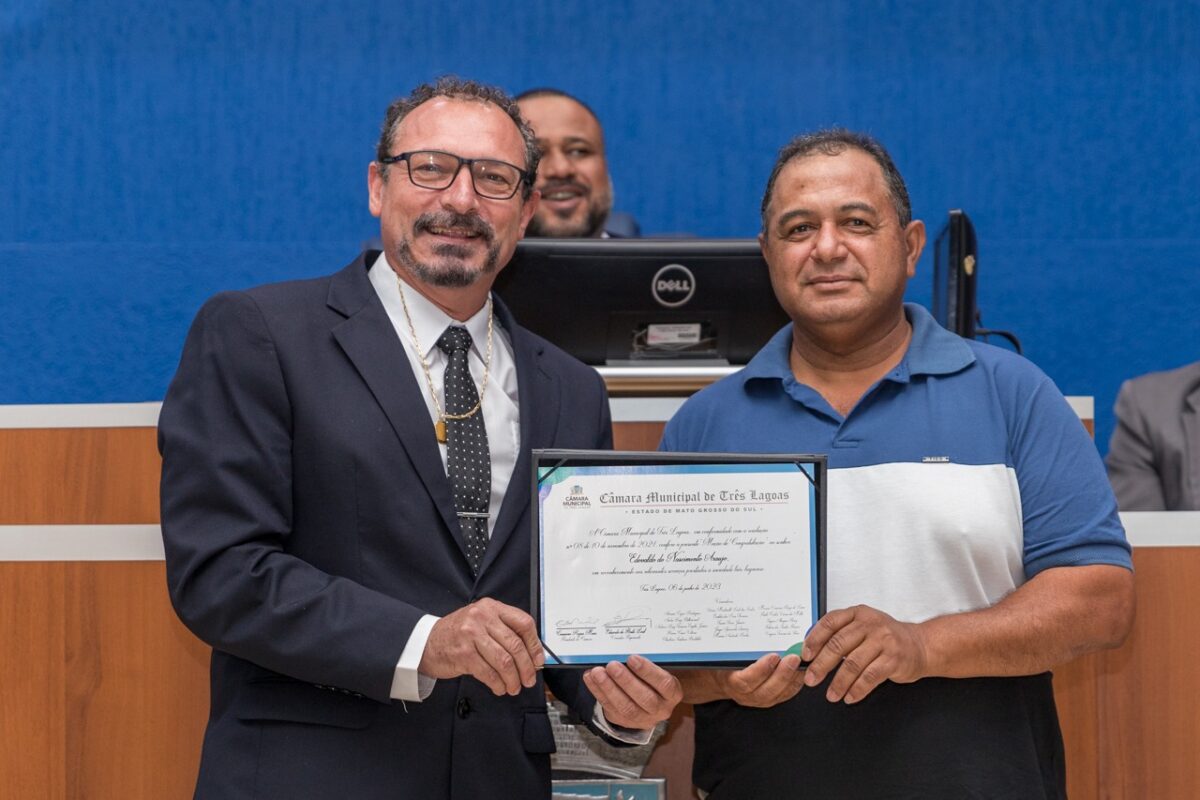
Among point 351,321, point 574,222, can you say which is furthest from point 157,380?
point 351,321

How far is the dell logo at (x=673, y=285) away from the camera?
2.48 m

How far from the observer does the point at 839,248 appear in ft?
6.01

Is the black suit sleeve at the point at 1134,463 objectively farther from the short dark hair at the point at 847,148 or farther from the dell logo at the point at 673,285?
the short dark hair at the point at 847,148

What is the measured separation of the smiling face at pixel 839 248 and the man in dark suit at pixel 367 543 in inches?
15.9

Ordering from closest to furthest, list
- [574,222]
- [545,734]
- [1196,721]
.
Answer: [545,734] → [1196,721] → [574,222]

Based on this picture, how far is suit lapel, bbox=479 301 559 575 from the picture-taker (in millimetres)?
1747

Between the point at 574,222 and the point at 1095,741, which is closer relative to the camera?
the point at 1095,741

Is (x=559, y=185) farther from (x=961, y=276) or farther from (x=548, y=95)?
(x=961, y=276)

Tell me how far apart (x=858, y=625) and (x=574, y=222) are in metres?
2.52

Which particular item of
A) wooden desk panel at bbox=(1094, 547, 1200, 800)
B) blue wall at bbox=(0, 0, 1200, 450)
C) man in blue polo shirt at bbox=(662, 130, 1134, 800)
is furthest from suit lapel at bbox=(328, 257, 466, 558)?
blue wall at bbox=(0, 0, 1200, 450)

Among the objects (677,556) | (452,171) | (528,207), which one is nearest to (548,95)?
(528,207)

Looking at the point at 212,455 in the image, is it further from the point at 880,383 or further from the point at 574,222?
the point at 574,222

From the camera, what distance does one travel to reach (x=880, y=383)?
1.81 meters

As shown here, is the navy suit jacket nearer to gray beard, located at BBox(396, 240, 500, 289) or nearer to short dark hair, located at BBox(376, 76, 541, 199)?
gray beard, located at BBox(396, 240, 500, 289)
